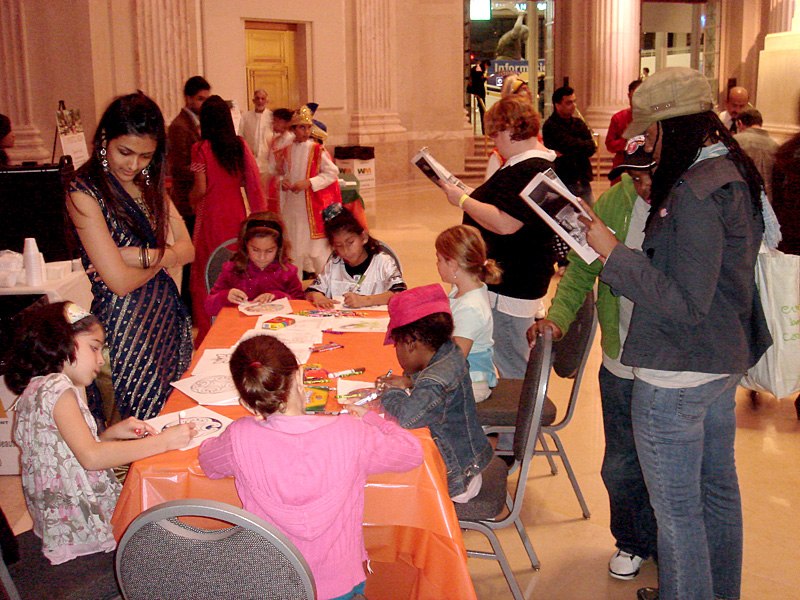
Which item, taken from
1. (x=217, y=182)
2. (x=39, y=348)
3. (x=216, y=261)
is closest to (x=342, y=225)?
(x=216, y=261)

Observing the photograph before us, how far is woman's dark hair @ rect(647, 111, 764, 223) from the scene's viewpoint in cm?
189

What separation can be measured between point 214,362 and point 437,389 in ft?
2.99

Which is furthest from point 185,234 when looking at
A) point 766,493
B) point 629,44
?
point 629,44

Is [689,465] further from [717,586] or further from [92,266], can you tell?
[92,266]

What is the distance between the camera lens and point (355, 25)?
11.7 meters

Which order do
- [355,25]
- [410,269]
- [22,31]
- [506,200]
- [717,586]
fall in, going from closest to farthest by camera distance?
1. [717,586]
2. [506,200]
3. [410,269]
4. [22,31]
5. [355,25]

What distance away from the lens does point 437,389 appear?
6.89 feet

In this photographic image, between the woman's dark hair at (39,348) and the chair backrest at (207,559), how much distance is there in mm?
727

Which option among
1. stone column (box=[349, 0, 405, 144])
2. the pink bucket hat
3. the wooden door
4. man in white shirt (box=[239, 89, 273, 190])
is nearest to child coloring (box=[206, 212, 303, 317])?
the pink bucket hat

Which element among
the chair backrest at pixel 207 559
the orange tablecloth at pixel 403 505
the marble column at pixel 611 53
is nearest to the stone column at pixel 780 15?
the marble column at pixel 611 53

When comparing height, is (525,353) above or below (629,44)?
below

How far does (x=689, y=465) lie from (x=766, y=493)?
144 centimetres

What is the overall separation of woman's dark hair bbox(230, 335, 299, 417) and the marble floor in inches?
50.7

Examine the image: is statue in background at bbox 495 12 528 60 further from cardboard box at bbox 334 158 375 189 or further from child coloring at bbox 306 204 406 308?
child coloring at bbox 306 204 406 308
